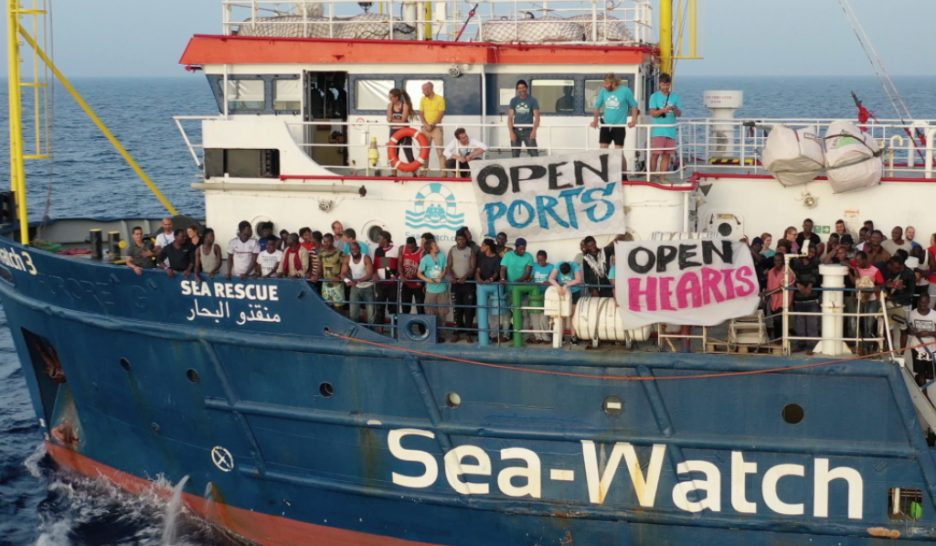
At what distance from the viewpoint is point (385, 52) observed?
15.3 m

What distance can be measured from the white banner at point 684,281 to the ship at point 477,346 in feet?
0.09

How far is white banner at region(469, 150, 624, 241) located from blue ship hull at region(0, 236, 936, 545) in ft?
6.21

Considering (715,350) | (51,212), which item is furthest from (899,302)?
(51,212)

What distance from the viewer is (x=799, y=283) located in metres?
12.9

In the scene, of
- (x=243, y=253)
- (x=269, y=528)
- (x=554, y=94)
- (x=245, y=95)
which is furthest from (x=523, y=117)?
(x=269, y=528)

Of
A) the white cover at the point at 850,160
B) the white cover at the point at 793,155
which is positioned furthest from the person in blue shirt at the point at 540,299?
the white cover at the point at 850,160

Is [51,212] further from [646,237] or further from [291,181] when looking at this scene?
[646,237]

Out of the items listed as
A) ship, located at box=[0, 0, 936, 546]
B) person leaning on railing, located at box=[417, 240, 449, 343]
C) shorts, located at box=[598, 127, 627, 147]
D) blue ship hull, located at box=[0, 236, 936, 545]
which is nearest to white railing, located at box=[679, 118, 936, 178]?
ship, located at box=[0, 0, 936, 546]

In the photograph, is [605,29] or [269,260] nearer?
[269,260]

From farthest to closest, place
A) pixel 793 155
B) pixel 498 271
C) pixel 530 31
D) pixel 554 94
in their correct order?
pixel 530 31, pixel 554 94, pixel 793 155, pixel 498 271

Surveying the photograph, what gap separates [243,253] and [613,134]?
4.36m

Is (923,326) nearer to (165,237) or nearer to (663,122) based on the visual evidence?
(663,122)

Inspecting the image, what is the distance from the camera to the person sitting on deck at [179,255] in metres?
14.2

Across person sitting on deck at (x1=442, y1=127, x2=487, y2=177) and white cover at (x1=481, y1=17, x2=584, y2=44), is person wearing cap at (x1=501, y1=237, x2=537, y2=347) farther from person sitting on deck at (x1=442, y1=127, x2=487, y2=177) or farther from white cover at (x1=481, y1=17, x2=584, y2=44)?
white cover at (x1=481, y1=17, x2=584, y2=44)
